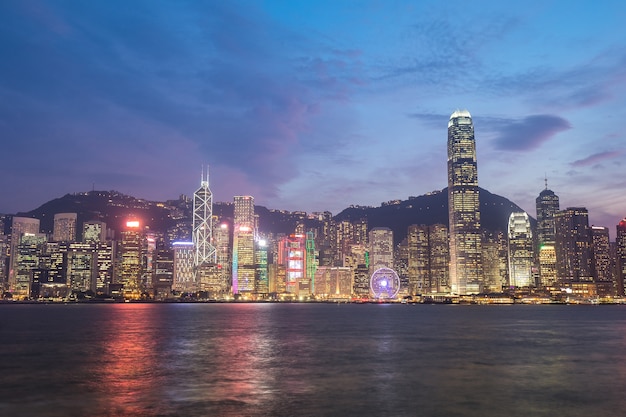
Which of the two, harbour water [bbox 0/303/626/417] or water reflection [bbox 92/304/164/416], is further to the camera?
water reflection [bbox 92/304/164/416]

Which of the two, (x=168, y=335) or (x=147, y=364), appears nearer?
(x=147, y=364)

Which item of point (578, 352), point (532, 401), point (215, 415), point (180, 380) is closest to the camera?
point (215, 415)

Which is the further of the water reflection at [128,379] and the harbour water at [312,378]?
the water reflection at [128,379]

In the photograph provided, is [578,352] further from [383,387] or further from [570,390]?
[383,387]

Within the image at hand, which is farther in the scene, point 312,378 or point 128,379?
point 312,378

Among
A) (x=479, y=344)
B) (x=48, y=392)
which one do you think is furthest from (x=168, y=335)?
(x=48, y=392)

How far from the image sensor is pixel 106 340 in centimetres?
8744

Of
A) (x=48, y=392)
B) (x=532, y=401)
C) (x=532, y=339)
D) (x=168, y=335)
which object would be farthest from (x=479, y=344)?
(x=48, y=392)

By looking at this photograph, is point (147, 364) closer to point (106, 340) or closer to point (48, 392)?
point (48, 392)

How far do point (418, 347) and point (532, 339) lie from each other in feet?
83.1

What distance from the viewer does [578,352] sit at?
234 feet

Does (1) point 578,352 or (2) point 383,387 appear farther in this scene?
(1) point 578,352

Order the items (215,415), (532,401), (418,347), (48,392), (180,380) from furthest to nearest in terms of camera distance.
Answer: (418,347) → (180,380) → (48,392) → (532,401) → (215,415)

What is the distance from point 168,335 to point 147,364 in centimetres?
4205
